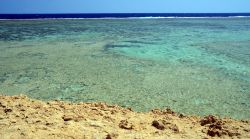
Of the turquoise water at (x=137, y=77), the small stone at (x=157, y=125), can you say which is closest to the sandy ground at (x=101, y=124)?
the small stone at (x=157, y=125)

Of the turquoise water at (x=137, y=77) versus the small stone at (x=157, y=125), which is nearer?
the small stone at (x=157, y=125)

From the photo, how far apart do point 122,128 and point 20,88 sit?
9.56 ft

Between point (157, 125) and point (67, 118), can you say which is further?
point (67, 118)

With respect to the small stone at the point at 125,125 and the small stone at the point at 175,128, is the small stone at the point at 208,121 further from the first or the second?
the small stone at the point at 125,125

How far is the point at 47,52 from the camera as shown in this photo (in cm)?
984

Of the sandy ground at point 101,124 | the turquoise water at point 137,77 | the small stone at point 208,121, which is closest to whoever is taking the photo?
the sandy ground at point 101,124

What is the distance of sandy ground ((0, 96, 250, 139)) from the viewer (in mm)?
3506

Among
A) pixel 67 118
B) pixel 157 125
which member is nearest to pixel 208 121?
pixel 157 125

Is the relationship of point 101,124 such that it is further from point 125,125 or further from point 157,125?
point 157,125

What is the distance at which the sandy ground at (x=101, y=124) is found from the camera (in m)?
3.51

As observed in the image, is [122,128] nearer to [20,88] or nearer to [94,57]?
[20,88]

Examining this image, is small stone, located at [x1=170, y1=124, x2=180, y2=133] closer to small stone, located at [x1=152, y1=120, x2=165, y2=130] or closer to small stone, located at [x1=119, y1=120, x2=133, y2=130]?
small stone, located at [x1=152, y1=120, x2=165, y2=130]

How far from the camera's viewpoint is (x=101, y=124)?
12.4 ft

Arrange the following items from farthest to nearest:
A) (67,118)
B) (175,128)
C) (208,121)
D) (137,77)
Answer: (137,77) < (208,121) < (67,118) < (175,128)
